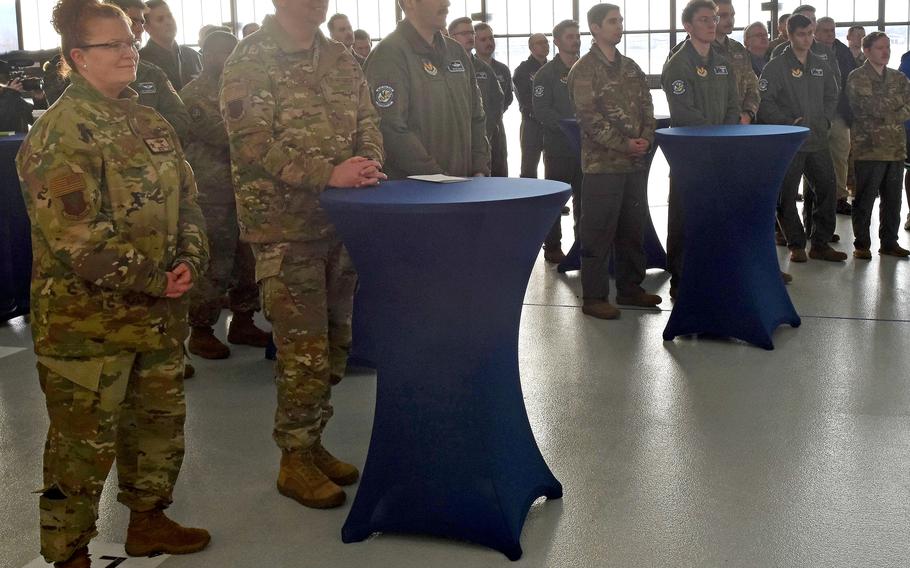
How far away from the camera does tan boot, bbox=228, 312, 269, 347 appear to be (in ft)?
15.4

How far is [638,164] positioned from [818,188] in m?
1.74

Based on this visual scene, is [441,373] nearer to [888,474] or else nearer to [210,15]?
[888,474]

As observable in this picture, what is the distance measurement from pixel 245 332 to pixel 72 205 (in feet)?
8.54

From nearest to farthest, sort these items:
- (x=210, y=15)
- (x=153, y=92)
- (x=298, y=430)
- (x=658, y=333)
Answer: (x=298, y=430)
(x=153, y=92)
(x=658, y=333)
(x=210, y=15)

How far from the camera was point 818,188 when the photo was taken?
6.23 m

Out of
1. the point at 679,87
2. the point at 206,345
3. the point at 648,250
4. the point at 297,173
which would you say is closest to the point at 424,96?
the point at 297,173

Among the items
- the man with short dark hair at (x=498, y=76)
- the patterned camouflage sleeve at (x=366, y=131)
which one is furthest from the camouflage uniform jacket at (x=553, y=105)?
the patterned camouflage sleeve at (x=366, y=131)

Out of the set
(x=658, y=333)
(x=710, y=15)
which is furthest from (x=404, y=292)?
(x=710, y=15)

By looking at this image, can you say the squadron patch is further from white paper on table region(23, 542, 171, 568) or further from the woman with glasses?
white paper on table region(23, 542, 171, 568)

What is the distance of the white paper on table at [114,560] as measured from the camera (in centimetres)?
254

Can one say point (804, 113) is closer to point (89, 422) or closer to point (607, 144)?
point (607, 144)

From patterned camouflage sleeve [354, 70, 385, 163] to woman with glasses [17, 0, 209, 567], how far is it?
2.02 feet

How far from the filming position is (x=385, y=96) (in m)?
3.46

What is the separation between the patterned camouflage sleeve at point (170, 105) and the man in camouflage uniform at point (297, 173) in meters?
1.44
